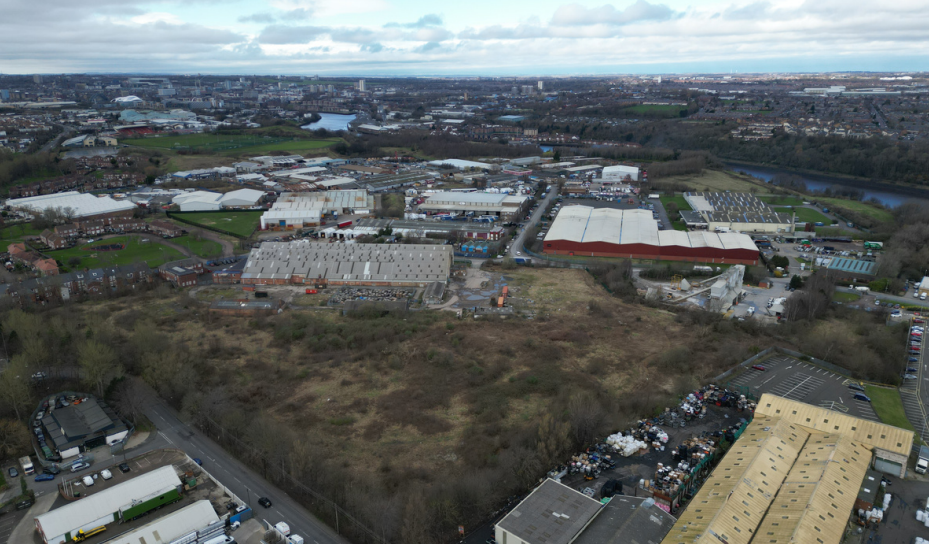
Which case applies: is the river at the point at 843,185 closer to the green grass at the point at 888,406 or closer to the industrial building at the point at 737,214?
the industrial building at the point at 737,214

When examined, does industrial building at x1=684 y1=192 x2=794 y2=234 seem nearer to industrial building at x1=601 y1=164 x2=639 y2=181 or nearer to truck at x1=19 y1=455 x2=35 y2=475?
industrial building at x1=601 y1=164 x2=639 y2=181

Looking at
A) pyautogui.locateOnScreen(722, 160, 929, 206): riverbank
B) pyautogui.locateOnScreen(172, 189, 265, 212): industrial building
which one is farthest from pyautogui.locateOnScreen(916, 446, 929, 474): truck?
pyautogui.locateOnScreen(172, 189, 265, 212): industrial building

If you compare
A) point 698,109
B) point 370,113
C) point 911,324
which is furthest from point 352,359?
point 370,113

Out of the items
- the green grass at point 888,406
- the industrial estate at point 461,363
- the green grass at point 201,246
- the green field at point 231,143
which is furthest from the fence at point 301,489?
the green field at point 231,143

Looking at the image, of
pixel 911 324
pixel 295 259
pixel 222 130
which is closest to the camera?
pixel 911 324

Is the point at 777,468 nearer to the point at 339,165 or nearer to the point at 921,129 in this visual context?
the point at 339,165
